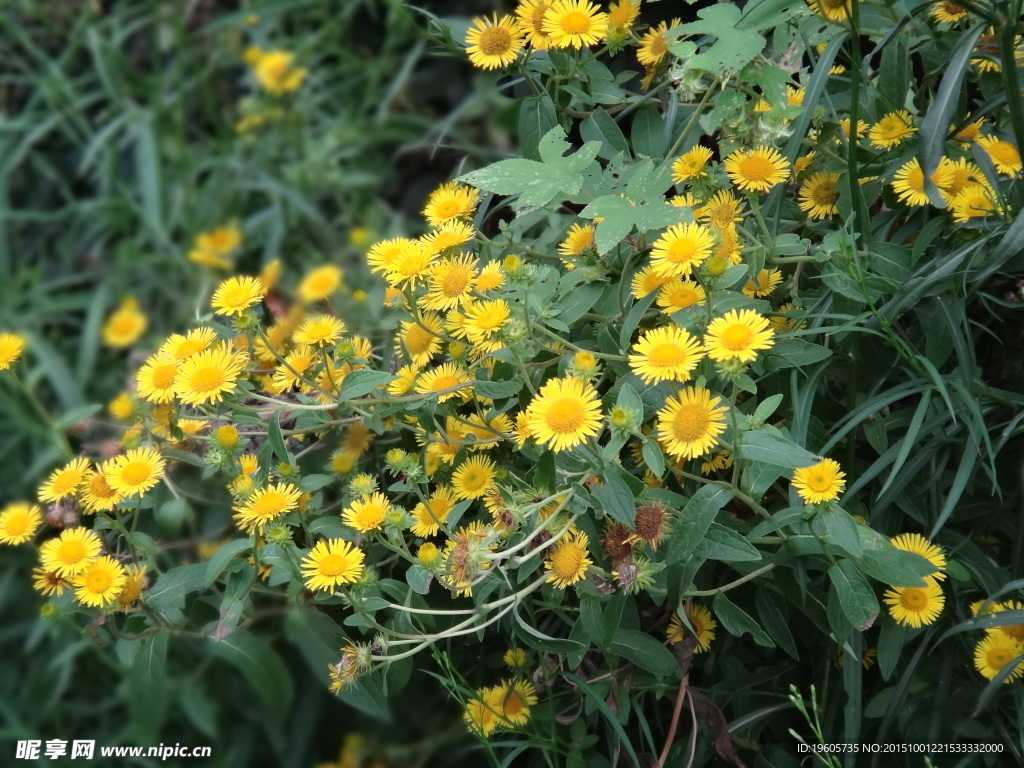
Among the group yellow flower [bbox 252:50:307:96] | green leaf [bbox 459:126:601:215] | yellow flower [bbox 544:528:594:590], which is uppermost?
green leaf [bbox 459:126:601:215]

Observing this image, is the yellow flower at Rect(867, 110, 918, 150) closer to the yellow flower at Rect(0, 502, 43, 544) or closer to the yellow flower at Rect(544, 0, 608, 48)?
the yellow flower at Rect(544, 0, 608, 48)

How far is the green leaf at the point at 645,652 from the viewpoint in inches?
38.7

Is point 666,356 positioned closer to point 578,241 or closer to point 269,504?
point 578,241

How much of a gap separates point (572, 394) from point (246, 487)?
1.15ft

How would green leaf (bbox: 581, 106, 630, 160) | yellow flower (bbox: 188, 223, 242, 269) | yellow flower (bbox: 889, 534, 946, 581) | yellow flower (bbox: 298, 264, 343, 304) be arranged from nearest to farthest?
yellow flower (bbox: 889, 534, 946, 581) < green leaf (bbox: 581, 106, 630, 160) < yellow flower (bbox: 298, 264, 343, 304) < yellow flower (bbox: 188, 223, 242, 269)

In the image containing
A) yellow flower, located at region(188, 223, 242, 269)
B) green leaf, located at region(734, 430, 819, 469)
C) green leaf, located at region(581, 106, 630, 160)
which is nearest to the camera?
green leaf, located at region(734, 430, 819, 469)

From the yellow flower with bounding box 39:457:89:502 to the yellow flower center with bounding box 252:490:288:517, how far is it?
0.73 ft

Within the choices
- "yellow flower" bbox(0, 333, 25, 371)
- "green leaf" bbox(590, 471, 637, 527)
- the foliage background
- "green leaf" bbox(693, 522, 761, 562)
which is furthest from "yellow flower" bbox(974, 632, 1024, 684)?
"yellow flower" bbox(0, 333, 25, 371)

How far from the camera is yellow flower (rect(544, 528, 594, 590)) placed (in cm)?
92

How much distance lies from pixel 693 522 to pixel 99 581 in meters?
0.58

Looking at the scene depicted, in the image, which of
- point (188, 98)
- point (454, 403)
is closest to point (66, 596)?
point (454, 403)

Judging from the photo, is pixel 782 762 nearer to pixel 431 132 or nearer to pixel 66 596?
pixel 66 596

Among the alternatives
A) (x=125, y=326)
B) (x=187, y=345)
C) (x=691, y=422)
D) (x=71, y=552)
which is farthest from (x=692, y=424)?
(x=125, y=326)

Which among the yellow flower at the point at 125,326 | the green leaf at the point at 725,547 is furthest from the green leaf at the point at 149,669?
the yellow flower at the point at 125,326
